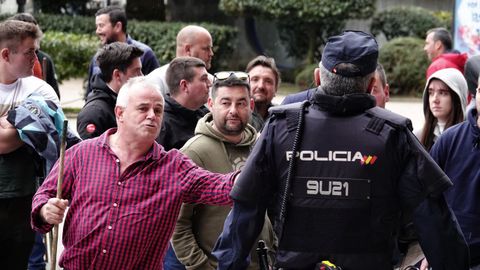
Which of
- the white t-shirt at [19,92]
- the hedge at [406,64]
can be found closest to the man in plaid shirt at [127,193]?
the white t-shirt at [19,92]

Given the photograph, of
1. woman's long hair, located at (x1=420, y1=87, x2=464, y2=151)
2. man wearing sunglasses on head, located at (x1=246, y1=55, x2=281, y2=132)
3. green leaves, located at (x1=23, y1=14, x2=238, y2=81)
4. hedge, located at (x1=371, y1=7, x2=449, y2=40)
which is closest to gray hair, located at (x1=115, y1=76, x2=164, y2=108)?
man wearing sunglasses on head, located at (x1=246, y1=55, x2=281, y2=132)

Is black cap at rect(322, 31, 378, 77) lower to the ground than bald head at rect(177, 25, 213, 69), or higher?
higher

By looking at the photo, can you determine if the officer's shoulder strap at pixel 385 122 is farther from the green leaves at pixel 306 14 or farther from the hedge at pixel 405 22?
the hedge at pixel 405 22

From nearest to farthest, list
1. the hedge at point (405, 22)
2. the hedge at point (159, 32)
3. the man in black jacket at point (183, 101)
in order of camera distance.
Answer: the man in black jacket at point (183, 101), the hedge at point (159, 32), the hedge at point (405, 22)

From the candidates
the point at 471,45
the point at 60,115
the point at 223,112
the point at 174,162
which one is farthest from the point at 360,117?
the point at 471,45

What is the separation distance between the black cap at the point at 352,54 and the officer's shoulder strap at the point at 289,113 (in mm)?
223

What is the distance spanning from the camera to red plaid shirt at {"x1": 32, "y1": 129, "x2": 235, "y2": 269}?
4625mm

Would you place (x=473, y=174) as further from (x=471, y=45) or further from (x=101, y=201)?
(x=471, y=45)

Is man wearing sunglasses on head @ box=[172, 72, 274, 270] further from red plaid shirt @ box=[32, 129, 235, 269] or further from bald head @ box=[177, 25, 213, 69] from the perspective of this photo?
bald head @ box=[177, 25, 213, 69]

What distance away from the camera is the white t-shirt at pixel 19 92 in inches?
229

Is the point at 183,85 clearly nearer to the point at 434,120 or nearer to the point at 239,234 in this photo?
the point at 434,120

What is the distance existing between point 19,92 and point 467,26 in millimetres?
7374

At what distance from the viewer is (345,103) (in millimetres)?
4098

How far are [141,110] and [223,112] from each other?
2.77 feet
